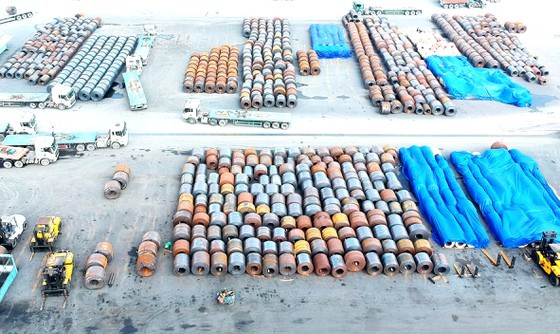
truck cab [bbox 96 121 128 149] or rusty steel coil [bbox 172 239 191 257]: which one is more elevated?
rusty steel coil [bbox 172 239 191 257]

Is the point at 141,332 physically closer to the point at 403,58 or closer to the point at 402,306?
the point at 402,306

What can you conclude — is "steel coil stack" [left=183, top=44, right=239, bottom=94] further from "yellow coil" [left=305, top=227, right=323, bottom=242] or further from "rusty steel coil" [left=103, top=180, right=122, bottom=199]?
"yellow coil" [left=305, top=227, right=323, bottom=242]

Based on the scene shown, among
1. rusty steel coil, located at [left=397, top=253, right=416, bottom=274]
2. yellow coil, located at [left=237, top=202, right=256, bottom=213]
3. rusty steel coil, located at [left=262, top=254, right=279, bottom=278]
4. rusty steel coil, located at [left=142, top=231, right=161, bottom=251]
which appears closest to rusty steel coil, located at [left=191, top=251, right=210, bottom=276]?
rusty steel coil, located at [left=142, top=231, right=161, bottom=251]

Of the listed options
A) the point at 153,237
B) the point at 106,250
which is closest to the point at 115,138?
the point at 153,237

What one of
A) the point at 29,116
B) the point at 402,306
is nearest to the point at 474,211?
the point at 402,306

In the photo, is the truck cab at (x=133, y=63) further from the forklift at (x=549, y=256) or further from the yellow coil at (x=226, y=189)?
the forklift at (x=549, y=256)

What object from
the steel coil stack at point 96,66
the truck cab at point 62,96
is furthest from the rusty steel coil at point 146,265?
the steel coil stack at point 96,66
